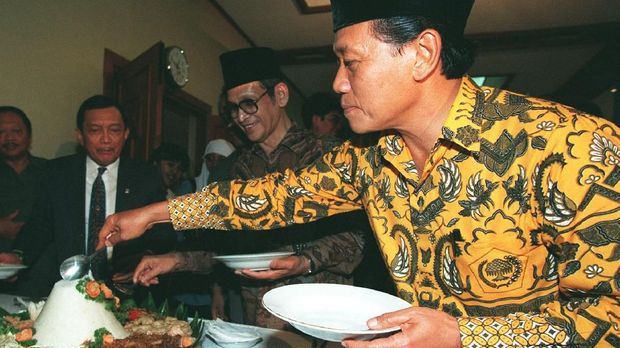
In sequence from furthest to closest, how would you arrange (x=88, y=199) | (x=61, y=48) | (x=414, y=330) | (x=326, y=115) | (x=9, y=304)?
(x=326, y=115) → (x=61, y=48) → (x=88, y=199) → (x=9, y=304) → (x=414, y=330)

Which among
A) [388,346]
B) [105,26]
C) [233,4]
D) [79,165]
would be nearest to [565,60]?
[233,4]

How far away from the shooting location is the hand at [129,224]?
5.00 feet

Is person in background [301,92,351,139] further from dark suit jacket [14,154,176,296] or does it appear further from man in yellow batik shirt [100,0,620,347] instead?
man in yellow batik shirt [100,0,620,347]

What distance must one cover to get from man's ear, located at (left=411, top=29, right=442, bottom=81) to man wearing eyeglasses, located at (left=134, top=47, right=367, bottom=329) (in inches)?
39.3

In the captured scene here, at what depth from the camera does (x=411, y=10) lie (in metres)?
1.13

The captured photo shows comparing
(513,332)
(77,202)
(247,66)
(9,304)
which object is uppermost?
(247,66)

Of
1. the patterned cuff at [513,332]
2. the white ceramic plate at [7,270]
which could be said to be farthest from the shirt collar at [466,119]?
the white ceramic plate at [7,270]

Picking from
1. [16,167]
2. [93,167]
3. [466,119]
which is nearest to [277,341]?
[466,119]

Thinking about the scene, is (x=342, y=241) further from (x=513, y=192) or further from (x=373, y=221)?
(x=513, y=192)

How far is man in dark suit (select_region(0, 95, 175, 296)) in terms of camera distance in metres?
2.61

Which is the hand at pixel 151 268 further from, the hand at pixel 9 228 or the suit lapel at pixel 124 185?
the hand at pixel 9 228

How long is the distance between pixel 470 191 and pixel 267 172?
53.1 inches

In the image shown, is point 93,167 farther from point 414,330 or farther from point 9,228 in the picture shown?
point 414,330

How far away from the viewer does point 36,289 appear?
2.80m
